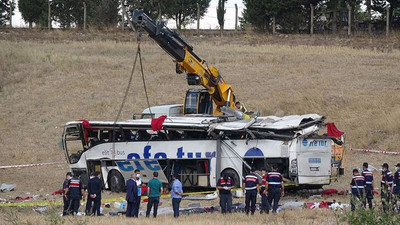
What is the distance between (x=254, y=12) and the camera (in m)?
68.3

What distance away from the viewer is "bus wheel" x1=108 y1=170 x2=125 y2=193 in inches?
1136

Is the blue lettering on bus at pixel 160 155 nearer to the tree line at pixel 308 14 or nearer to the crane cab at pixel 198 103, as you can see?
the crane cab at pixel 198 103

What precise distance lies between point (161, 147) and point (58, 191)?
3841 millimetres

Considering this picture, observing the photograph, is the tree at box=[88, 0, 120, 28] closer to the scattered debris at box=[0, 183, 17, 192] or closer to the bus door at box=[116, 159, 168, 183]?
the scattered debris at box=[0, 183, 17, 192]

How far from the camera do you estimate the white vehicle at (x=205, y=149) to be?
2580 cm

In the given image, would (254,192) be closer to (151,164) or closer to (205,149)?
(205,149)

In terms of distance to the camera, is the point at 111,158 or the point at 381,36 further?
the point at 381,36

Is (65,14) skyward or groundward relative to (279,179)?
skyward

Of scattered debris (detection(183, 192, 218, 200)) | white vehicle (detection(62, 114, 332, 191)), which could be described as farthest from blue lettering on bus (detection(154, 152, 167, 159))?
scattered debris (detection(183, 192, 218, 200))

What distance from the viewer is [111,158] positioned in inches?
1139

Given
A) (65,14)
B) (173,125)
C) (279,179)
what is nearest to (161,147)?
(173,125)

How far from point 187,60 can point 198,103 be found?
80.6 inches

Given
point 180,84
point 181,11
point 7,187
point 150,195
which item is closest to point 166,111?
point 7,187

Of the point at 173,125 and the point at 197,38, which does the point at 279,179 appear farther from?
the point at 197,38
